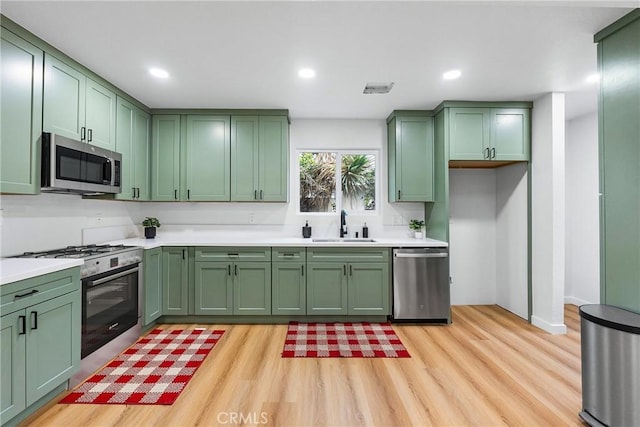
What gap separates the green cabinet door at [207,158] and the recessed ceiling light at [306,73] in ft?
4.49

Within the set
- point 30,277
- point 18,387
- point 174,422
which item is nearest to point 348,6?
point 30,277

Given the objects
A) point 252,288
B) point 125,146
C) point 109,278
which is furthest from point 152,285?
point 125,146

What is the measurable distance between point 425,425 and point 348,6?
2535 mm

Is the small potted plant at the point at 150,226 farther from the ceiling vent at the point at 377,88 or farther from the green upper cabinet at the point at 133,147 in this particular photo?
the ceiling vent at the point at 377,88

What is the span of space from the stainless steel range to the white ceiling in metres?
1.60

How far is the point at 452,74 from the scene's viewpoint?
2.86 m

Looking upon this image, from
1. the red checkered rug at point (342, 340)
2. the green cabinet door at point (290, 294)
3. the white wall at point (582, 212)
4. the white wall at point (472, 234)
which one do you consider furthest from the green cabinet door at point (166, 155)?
the white wall at point (582, 212)

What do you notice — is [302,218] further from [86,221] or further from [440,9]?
[440,9]

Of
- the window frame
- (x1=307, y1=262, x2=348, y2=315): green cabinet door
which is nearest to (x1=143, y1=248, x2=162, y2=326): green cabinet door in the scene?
(x1=307, y1=262, x2=348, y2=315): green cabinet door

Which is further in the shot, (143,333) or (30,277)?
(143,333)

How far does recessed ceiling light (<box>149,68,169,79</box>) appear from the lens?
2.80 meters

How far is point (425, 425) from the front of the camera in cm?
186

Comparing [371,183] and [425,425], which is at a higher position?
[371,183]

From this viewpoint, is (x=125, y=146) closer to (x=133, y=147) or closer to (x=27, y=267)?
(x=133, y=147)
